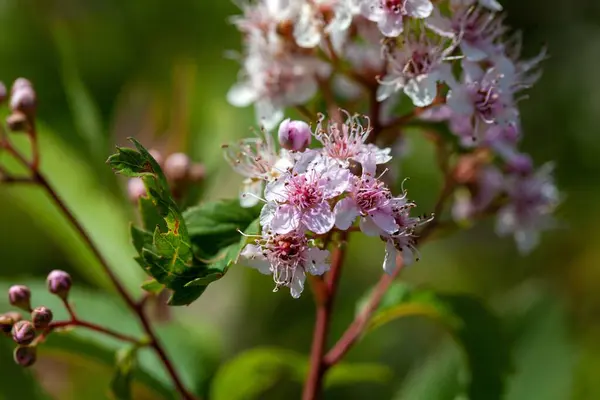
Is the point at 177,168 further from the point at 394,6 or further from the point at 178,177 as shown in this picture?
the point at 394,6

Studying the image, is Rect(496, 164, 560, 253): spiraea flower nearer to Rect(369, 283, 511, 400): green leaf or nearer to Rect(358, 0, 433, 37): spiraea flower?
Rect(369, 283, 511, 400): green leaf

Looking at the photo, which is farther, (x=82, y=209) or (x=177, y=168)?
(x=82, y=209)

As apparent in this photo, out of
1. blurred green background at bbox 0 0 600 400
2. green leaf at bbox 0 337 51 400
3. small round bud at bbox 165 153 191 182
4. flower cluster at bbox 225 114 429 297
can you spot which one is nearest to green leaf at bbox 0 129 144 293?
blurred green background at bbox 0 0 600 400

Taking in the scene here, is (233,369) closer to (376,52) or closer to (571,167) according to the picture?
(376,52)

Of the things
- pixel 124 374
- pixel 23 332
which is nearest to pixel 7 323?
pixel 23 332

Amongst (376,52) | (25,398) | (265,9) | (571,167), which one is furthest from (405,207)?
(571,167)

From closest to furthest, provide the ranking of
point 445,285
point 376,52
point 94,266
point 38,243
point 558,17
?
point 376,52
point 94,266
point 38,243
point 445,285
point 558,17
